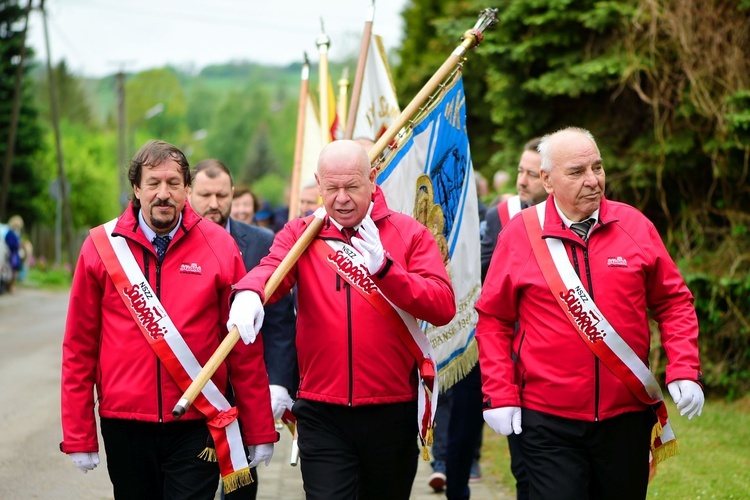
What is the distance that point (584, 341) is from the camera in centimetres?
443

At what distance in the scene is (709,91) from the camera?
1022 centimetres

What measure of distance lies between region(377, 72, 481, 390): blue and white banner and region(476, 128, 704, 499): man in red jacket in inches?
44.5

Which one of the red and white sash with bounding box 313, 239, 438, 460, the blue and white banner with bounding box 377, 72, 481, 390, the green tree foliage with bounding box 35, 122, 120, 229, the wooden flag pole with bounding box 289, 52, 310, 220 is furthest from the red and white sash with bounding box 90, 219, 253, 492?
the green tree foliage with bounding box 35, 122, 120, 229

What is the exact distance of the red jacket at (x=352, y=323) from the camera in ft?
15.0

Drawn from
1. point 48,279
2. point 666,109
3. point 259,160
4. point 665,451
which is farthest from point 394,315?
point 259,160

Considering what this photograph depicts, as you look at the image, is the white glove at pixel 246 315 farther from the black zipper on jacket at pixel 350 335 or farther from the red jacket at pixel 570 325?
the red jacket at pixel 570 325

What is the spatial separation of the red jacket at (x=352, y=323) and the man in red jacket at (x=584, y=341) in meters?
0.33

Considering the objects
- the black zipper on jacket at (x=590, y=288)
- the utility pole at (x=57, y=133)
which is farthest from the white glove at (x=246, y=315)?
the utility pole at (x=57, y=133)

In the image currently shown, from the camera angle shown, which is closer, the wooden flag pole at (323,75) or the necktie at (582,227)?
the necktie at (582,227)

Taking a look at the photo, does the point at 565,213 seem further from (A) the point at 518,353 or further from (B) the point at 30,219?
(B) the point at 30,219

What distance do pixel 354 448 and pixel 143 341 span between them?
3.26 feet

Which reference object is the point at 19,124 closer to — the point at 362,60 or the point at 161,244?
the point at 362,60

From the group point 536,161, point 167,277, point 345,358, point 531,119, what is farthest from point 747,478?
point 531,119

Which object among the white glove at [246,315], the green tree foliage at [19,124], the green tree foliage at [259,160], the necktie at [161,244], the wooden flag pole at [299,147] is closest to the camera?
the white glove at [246,315]
